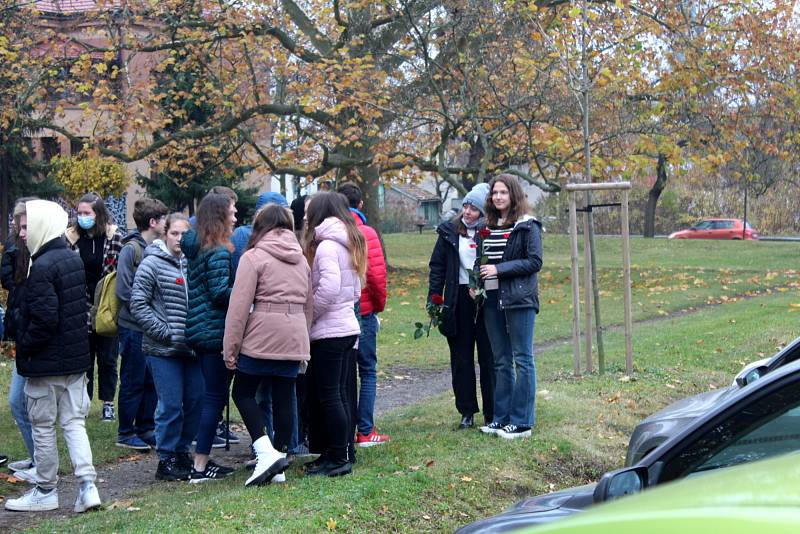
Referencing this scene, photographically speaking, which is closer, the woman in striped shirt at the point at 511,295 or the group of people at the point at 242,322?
the group of people at the point at 242,322

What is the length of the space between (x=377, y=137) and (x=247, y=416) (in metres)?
17.5

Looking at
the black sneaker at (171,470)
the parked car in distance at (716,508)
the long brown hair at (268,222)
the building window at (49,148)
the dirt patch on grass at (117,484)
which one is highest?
the building window at (49,148)

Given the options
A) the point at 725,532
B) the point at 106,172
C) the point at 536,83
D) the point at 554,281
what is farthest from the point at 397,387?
the point at 106,172

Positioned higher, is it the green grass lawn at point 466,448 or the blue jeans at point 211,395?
the blue jeans at point 211,395

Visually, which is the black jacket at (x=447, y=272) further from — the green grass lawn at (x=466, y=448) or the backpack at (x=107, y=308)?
the backpack at (x=107, y=308)

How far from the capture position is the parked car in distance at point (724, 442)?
3.72 metres

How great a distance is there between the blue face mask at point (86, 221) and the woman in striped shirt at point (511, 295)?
Answer: 3404 mm

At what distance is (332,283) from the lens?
733 centimetres

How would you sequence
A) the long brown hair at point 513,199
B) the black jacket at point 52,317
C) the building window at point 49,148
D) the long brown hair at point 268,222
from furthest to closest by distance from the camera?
1. the building window at point 49,148
2. the long brown hair at point 513,199
3. the long brown hair at point 268,222
4. the black jacket at point 52,317

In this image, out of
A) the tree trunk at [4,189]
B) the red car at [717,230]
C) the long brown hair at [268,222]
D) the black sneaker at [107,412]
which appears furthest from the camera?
the red car at [717,230]

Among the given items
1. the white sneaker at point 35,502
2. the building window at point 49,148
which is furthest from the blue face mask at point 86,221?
the building window at point 49,148

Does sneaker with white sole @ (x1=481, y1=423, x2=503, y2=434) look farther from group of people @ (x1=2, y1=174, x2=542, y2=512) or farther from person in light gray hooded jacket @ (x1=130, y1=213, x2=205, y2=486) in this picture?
person in light gray hooded jacket @ (x1=130, y1=213, x2=205, y2=486)

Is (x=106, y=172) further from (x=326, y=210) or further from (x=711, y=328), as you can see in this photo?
(x=326, y=210)

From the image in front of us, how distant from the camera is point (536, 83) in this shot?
1894 cm
